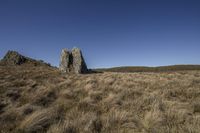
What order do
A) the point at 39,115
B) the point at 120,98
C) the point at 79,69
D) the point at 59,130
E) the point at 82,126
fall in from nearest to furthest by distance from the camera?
the point at 59,130, the point at 82,126, the point at 39,115, the point at 120,98, the point at 79,69

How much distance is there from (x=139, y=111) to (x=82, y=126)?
6.33ft

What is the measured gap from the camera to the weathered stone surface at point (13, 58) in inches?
1232

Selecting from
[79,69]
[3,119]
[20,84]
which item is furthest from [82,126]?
[79,69]

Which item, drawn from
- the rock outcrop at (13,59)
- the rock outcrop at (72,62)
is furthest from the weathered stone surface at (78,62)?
the rock outcrop at (13,59)

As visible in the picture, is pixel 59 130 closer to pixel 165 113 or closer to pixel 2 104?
pixel 165 113

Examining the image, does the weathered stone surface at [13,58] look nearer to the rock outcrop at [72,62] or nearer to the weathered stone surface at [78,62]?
the rock outcrop at [72,62]

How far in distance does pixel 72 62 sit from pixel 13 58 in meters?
13.7

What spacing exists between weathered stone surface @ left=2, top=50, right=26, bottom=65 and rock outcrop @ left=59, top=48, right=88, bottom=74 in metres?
10.6

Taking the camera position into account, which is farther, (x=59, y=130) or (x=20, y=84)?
(x=20, y=84)

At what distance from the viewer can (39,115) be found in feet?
15.0

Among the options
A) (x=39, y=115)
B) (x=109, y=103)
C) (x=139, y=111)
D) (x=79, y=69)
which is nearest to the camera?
(x=39, y=115)

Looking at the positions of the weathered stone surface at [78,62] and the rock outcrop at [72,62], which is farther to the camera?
the rock outcrop at [72,62]

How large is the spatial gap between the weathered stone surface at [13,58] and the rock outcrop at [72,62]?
34.8 ft

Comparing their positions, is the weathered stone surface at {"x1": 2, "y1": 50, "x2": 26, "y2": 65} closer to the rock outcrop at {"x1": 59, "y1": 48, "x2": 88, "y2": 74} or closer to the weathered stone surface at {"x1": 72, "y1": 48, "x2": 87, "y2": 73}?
the rock outcrop at {"x1": 59, "y1": 48, "x2": 88, "y2": 74}
